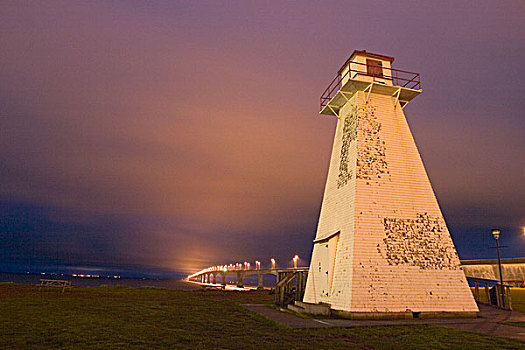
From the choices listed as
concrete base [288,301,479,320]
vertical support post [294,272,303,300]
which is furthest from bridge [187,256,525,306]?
concrete base [288,301,479,320]

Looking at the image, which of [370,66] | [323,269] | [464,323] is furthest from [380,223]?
[370,66]

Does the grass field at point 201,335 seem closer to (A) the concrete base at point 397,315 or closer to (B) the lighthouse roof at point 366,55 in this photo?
(A) the concrete base at point 397,315

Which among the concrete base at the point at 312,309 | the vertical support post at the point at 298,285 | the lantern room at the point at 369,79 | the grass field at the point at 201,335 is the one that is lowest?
the grass field at the point at 201,335

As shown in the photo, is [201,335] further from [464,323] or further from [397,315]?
[464,323]

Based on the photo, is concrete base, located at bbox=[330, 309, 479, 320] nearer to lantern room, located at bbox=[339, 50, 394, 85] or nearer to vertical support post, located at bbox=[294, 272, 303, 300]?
vertical support post, located at bbox=[294, 272, 303, 300]

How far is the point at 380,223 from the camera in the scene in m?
16.7

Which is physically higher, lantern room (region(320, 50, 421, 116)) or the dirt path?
lantern room (region(320, 50, 421, 116))

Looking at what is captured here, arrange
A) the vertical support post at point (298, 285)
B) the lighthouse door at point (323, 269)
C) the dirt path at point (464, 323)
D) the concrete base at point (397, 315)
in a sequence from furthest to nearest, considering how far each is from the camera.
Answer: the vertical support post at point (298, 285) → the lighthouse door at point (323, 269) → the concrete base at point (397, 315) → the dirt path at point (464, 323)

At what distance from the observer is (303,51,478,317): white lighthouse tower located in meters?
15.6

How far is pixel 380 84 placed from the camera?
65.0ft

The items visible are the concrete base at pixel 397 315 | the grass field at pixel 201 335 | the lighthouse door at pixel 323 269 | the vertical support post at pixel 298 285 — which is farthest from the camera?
the vertical support post at pixel 298 285

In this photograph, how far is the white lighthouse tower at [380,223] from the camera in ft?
51.1

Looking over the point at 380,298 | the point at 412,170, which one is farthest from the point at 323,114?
the point at 380,298

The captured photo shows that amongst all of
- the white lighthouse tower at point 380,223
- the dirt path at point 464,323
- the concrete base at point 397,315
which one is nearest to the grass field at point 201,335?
the dirt path at point 464,323
